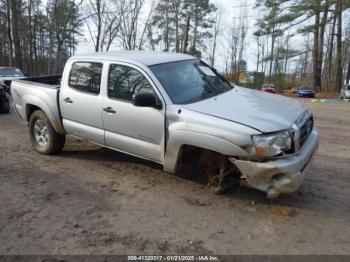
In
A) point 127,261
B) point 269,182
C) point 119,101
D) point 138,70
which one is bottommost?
point 127,261

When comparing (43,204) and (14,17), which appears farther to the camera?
(14,17)

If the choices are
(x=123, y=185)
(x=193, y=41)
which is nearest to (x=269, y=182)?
(x=123, y=185)

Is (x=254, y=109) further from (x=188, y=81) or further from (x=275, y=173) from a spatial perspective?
(x=188, y=81)

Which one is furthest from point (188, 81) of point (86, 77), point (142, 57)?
point (86, 77)

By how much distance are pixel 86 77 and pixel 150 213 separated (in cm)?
262

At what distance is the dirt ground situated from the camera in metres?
3.60

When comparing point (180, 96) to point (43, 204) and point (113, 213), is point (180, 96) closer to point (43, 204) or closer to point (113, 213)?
point (113, 213)

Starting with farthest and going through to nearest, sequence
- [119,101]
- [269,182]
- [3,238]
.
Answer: [119,101]
[269,182]
[3,238]

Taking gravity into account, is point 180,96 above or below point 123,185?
above

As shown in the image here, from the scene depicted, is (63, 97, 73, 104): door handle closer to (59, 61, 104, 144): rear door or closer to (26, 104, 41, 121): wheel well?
(59, 61, 104, 144): rear door

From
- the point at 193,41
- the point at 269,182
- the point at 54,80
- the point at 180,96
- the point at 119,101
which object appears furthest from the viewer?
the point at 193,41

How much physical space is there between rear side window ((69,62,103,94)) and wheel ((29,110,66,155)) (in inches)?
38.5

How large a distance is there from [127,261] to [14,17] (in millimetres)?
26151

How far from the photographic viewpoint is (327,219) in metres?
4.22
